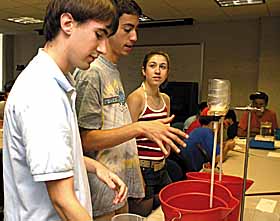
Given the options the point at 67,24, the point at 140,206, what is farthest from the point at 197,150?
the point at 67,24

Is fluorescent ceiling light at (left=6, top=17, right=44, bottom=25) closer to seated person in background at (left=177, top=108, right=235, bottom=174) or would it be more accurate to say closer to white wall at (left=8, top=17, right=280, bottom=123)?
white wall at (left=8, top=17, right=280, bottom=123)

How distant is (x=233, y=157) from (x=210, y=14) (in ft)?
11.3

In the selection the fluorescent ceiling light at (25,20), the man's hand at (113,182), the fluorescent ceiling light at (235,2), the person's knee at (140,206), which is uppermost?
the fluorescent ceiling light at (235,2)

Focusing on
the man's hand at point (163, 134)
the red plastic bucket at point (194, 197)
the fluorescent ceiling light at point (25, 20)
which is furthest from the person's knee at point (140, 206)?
the fluorescent ceiling light at point (25, 20)

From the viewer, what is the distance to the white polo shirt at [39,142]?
81 cm

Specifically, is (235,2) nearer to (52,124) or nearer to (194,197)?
(194,197)

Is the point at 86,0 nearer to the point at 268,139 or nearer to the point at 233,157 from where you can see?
the point at 233,157

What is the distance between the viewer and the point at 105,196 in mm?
1327

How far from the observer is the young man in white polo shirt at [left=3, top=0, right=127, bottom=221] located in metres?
0.81

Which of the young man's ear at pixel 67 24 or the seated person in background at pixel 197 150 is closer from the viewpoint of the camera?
the young man's ear at pixel 67 24

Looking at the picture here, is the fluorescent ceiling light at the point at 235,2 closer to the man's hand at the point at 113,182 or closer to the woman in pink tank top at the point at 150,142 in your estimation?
the woman in pink tank top at the point at 150,142

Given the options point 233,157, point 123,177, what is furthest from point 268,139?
point 123,177

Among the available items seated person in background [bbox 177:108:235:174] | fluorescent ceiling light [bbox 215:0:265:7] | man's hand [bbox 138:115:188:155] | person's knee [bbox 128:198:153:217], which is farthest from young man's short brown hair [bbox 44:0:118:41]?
fluorescent ceiling light [bbox 215:0:265:7]

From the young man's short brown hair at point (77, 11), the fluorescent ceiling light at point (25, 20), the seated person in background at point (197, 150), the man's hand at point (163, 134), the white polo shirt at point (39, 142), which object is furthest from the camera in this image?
the fluorescent ceiling light at point (25, 20)
